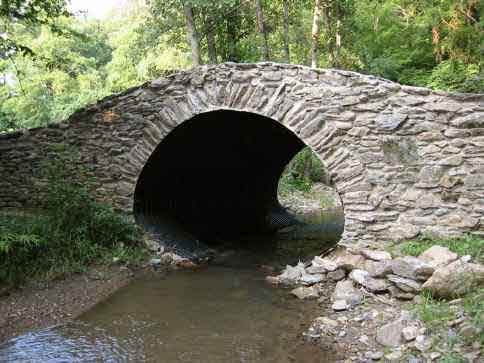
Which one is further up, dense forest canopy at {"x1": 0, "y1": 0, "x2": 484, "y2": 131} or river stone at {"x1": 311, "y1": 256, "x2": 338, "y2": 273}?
dense forest canopy at {"x1": 0, "y1": 0, "x2": 484, "y2": 131}

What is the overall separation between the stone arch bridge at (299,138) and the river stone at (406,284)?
737 mm

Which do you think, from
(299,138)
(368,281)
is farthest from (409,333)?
(299,138)

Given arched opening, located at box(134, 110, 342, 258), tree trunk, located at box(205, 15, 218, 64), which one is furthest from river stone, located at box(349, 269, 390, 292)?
tree trunk, located at box(205, 15, 218, 64)

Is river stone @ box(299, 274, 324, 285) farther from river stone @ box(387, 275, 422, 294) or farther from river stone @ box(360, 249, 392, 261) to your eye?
river stone @ box(387, 275, 422, 294)

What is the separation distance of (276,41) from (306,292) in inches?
503

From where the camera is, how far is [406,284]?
4562mm

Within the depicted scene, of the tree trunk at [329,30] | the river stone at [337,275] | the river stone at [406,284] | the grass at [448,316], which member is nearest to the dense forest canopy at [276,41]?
the tree trunk at [329,30]

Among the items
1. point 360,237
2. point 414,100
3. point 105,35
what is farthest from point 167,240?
point 105,35

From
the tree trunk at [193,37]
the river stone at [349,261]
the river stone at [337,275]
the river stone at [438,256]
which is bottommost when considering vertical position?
the river stone at [337,275]

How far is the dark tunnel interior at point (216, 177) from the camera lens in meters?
7.39

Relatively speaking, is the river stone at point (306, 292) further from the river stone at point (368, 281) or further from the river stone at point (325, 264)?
the river stone at point (368, 281)

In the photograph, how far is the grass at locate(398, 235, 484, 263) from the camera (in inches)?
183

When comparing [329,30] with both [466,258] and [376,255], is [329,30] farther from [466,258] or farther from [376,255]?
[466,258]

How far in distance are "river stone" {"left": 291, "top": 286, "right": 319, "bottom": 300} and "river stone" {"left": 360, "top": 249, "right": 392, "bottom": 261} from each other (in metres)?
0.74
